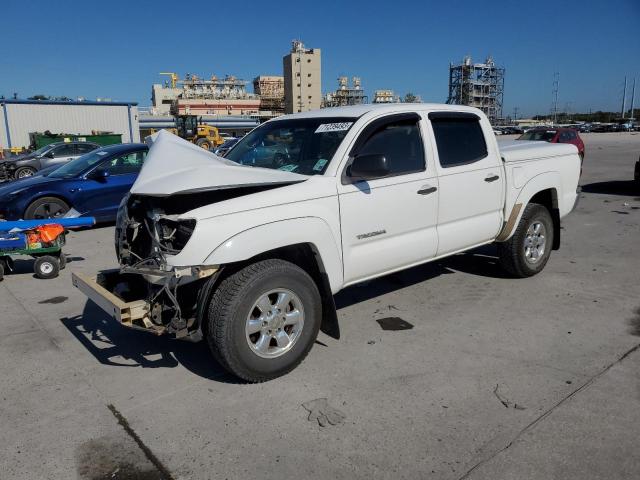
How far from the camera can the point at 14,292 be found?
612cm

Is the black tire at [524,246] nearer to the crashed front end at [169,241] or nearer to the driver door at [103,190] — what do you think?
the crashed front end at [169,241]

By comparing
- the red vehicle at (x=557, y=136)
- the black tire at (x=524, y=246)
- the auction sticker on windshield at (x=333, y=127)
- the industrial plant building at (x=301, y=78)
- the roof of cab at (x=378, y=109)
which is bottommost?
the black tire at (x=524, y=246)

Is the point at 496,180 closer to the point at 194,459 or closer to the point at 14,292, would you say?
the point at 194,459

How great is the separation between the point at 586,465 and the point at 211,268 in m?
2.45

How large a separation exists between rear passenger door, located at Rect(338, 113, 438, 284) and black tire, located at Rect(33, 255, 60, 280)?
446cm

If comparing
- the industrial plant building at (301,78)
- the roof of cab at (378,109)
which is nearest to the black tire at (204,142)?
the roof of cab at (378,109)

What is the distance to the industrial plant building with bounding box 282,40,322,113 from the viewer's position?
132500mm

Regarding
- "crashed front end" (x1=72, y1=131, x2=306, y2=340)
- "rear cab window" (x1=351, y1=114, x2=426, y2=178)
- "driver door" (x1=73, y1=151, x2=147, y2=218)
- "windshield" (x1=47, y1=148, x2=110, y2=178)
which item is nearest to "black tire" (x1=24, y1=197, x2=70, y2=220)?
"driver door" (x1=73, y1=151, x2=147, y2=218)

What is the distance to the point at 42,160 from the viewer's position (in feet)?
62.0

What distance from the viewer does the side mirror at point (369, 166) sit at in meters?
3.90

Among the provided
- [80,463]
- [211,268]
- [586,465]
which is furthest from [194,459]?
[586,465]

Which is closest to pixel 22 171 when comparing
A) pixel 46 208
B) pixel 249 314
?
pixel 46 208

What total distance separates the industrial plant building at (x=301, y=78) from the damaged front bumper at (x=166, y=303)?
130427mm

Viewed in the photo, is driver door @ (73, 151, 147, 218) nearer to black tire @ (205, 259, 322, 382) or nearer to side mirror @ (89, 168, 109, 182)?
side mirror @ (89, 168, 109, 182)
